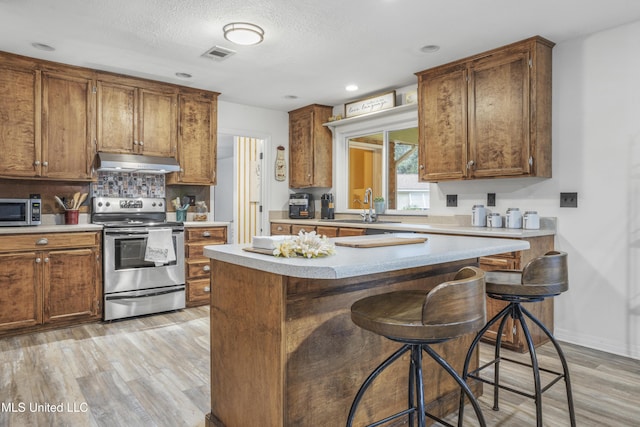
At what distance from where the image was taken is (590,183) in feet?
10.5

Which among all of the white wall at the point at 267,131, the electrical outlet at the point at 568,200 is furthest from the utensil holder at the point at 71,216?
the electrical outlet at the point at 568,200

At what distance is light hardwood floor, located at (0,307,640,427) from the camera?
6.94ft

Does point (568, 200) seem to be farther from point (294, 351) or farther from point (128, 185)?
point (128, 185)

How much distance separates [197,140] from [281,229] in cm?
152

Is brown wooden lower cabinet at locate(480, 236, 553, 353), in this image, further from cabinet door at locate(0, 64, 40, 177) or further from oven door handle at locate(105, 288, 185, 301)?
cabinet door at locate(0, 64, 40, 177)

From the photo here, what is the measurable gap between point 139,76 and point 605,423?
4.66 metres

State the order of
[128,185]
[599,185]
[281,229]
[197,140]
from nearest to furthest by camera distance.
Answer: [599,185], [128,185], [197,140], [281,229]

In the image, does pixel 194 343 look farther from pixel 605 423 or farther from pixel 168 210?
pixel 605 423

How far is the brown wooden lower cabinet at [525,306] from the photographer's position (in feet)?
10.0

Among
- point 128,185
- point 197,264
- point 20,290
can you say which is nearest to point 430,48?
point 197,264

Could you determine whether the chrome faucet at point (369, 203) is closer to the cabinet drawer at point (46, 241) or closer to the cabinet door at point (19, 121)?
the cabinet drawer at point (46, 241)

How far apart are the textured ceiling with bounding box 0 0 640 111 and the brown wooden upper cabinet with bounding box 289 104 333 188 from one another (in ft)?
3.94

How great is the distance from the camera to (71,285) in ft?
12.1

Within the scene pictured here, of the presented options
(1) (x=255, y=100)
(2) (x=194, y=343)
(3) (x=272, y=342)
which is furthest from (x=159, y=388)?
(1) (x=255, y=100)
